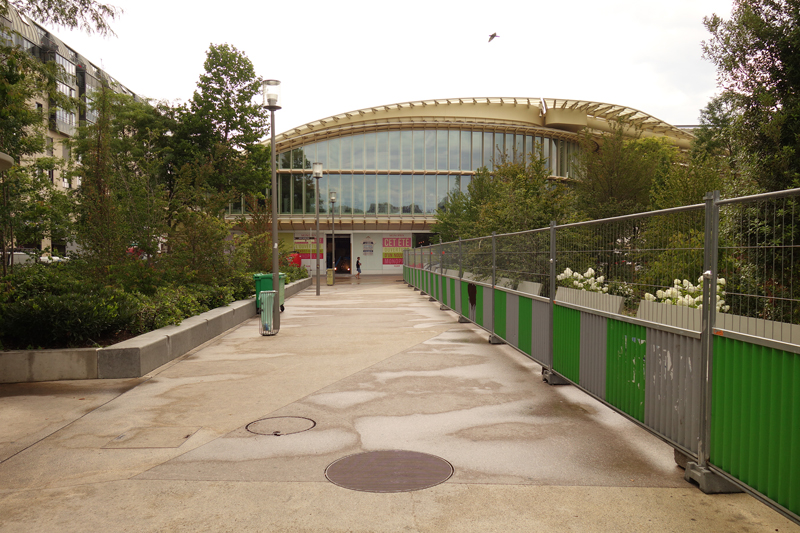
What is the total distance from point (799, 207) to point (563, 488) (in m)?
2.53

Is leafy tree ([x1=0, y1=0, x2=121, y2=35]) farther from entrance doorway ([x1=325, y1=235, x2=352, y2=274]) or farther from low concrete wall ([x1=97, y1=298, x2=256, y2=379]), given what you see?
entrance doorway ([x1=325, y1=235, x2=352, y2=274])

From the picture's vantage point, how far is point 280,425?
6211 millimetres

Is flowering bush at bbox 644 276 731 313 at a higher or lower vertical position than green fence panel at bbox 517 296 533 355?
higher

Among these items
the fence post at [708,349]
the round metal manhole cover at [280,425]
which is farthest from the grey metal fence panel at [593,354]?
the round metal manhole cover at [280,425]

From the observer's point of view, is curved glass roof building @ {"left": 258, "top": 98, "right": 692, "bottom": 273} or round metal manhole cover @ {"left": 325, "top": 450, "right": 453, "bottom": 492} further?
curved glass roof building @ {"left": 258, "top": 98, "right": 692, "bottom": 273}

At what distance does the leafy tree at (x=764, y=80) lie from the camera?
15609 mm

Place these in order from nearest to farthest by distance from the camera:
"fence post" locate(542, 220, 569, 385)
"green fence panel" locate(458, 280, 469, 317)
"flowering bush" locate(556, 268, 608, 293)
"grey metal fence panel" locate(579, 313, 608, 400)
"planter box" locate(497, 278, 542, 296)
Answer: "grey metal fence panel" locate(579, 313, 608, 400), "flowering bush" locate(556, 268, 608, 293), "fence post" locate(542, 220, 569, 385), "planter box" locate(497, 278, 542, 296), "green fence panel" locate(458, 280, 469, 317)

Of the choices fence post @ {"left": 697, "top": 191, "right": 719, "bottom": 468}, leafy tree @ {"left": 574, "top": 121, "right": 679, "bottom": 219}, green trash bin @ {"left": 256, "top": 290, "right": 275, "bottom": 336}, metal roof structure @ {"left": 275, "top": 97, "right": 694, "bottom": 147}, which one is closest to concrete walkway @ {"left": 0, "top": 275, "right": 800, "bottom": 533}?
fence post @ {"left": 697, "top": 191, "right": 719, "bottom": 468}

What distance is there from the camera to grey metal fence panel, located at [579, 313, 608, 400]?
612 cm

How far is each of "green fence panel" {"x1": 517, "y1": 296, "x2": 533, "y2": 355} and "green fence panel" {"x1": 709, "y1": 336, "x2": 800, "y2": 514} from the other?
4.55 metres

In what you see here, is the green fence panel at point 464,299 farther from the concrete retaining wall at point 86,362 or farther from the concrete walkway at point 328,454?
the concrete retaining wall at point 86,362

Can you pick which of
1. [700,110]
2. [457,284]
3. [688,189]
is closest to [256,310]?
[457,284]

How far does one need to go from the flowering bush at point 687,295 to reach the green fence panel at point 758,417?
30cm

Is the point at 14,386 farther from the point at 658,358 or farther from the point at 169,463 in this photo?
the point at 658,358
